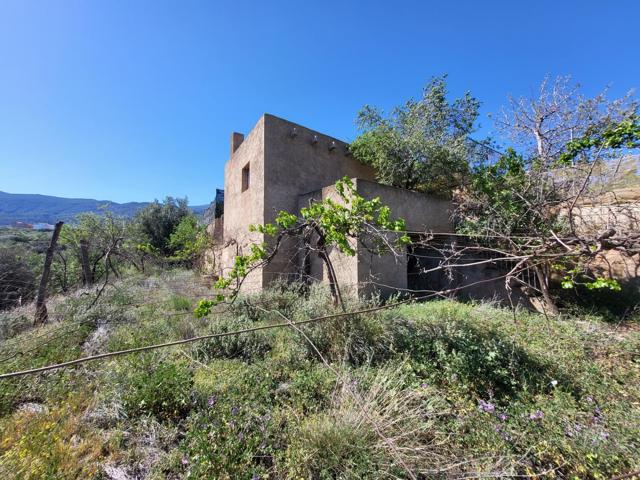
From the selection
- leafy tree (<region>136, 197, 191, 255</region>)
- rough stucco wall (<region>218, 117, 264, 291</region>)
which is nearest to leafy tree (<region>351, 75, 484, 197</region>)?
rough stucco wall (<region>218, 117, 264, 291</region>)

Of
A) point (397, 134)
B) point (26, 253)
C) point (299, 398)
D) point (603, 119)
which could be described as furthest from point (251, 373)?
point (26, 253)

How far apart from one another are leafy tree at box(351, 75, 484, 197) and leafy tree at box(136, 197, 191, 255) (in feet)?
49.6

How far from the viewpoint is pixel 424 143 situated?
8.80 meters

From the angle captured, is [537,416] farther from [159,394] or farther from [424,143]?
[424,143]

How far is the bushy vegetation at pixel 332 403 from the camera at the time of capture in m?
2.10

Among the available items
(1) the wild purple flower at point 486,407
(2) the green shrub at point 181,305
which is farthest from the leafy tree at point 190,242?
(1) the wild purple flower at point 486,407

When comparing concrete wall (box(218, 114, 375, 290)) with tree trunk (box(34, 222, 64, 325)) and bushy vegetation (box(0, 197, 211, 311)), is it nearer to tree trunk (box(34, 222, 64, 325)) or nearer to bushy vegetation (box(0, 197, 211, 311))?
bushy vegetation (box(0, 197, 211, 311))

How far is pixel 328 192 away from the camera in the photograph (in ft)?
23.4

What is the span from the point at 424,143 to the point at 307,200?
4.52m

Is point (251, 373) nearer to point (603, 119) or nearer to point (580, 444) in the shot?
point (580, 444)

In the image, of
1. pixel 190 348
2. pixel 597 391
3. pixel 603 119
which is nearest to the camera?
pixel 597 391

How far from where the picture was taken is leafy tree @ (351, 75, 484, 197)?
354 inches

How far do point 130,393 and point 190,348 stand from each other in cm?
123

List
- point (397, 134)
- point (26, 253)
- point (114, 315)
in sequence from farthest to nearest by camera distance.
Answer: point (26, 253) → point (397, 134) → point (114, 315)
